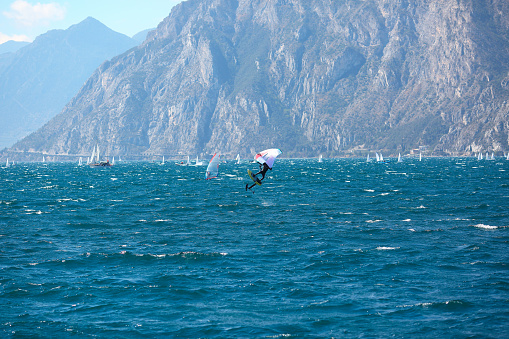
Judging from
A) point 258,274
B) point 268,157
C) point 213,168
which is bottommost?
point 258,274

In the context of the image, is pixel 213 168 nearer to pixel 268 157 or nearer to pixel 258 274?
pixel 268 157

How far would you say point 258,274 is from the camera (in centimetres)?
3438

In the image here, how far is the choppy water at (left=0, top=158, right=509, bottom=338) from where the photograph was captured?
2569 cm

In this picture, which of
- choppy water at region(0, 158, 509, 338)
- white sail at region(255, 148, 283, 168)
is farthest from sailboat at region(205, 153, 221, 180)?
white sail at region(255, 148, 283, 168)

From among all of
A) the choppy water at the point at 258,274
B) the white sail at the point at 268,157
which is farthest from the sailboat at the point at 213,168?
the white sail at the point at 268,157

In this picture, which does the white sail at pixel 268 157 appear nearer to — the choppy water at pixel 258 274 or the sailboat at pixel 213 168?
the choppy water at pixel 258 274

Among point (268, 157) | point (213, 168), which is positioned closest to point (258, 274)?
point (268, 157)

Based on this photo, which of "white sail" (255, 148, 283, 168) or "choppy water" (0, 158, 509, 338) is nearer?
"choppy water" (0, 158, 509, 338)

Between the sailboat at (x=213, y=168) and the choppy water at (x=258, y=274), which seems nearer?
the choppy water at (x=258, y=274)

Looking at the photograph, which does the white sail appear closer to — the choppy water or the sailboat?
the choppy water

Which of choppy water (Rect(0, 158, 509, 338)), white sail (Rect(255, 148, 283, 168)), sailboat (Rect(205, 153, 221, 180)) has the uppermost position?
white sail (Rect(255, 148, 283, 168))

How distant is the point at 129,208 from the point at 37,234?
23.2 m

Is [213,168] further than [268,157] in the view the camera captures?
Result: Yes

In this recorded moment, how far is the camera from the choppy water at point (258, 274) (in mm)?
25688
